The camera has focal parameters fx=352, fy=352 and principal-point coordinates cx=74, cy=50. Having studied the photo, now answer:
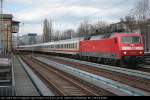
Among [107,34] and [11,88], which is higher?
[107,34]

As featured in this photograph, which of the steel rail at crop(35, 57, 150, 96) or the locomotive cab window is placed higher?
the locomotive cab window

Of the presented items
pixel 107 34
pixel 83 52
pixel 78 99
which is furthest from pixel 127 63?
pixel 78 99

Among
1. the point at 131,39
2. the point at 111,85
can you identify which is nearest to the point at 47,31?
the point at 131,39

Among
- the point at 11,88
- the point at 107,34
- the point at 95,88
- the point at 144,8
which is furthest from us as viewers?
the point at 144,8

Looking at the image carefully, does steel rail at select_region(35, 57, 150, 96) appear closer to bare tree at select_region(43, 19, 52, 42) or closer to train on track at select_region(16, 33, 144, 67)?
train on track at select_region(16, 33, 144, 67)

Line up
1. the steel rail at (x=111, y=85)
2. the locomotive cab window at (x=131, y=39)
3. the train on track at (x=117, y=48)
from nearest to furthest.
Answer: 1. the steel rail at (x=111, y=85)
2. the train on track at (x=117, y=48)
3. the locomotive cab window at (x=131, y=39)

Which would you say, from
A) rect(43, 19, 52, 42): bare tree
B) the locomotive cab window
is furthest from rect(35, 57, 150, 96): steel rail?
rect(43, 19, 52, 42): bare tree

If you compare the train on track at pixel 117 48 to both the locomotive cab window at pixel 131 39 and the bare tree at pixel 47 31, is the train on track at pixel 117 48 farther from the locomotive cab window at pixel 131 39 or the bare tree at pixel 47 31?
the bare tree at pixel 47 31

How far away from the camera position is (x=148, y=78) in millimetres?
22297

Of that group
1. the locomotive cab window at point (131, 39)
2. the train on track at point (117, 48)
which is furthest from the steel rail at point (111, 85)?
the locomotive cab window at point (131, 39)

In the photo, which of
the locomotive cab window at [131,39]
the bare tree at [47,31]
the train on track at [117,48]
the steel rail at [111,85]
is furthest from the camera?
the bare tree at [47,31]

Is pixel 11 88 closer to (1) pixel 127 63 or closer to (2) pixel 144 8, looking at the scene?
(1) pixel 127 63

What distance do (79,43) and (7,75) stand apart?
93.1 ft

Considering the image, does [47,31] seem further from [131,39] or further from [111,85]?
[111,85]
